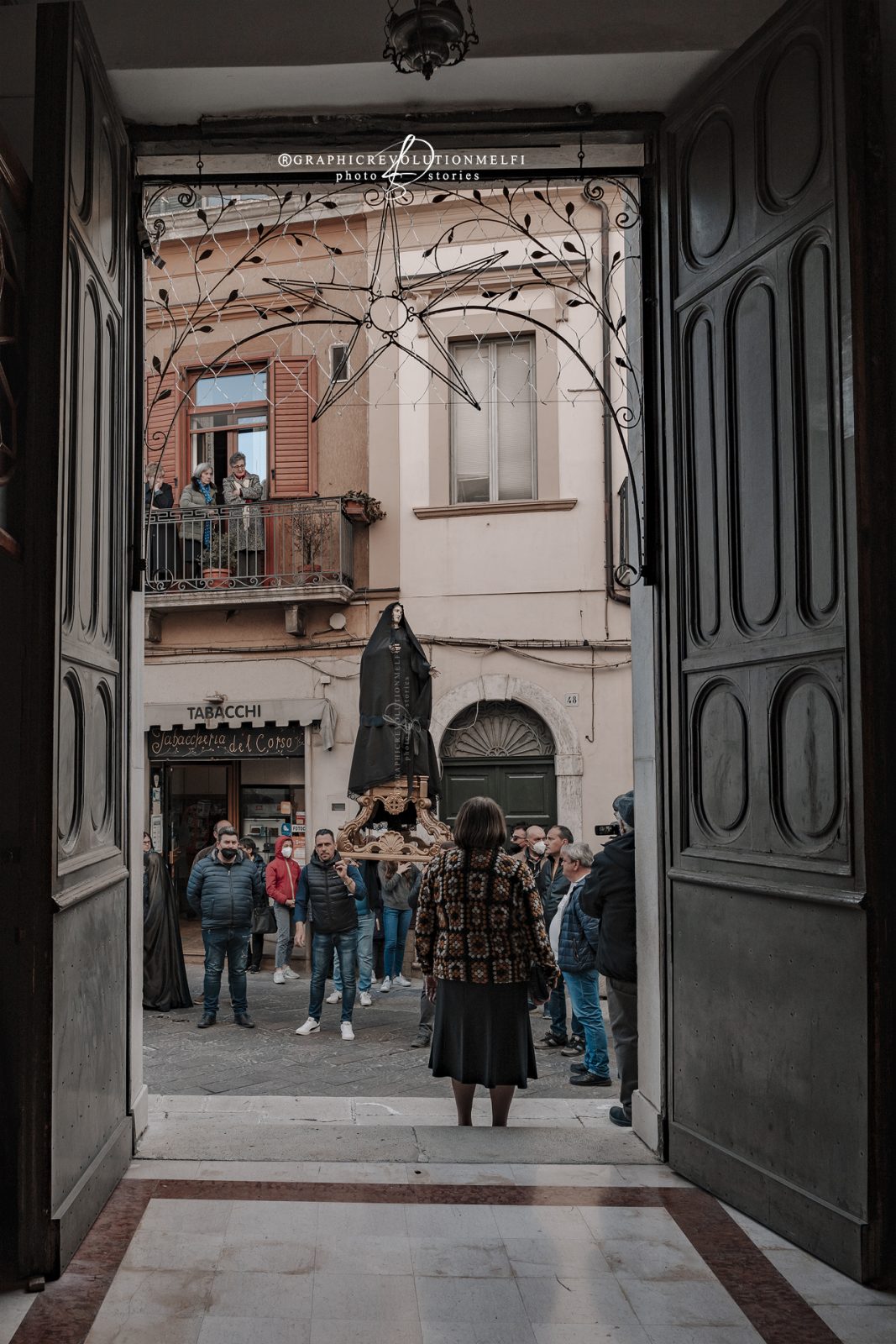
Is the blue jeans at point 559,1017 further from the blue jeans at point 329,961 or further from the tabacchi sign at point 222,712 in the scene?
→ the tabacchi sign at point 222,712

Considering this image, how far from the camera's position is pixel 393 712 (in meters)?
12.4

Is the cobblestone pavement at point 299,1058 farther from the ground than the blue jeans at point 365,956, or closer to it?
closer to it

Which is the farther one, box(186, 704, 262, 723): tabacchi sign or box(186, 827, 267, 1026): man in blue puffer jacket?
box(186, 704, 262, 723): tabacchi sign

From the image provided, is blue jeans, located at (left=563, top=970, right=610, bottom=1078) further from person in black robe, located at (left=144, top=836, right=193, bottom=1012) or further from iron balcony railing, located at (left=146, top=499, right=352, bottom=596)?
iron balcony railing, located at (left=146, top=499, right=352, bottom=596)

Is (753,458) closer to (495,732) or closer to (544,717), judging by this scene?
(544,717)

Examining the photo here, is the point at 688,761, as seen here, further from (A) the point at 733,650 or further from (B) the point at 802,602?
(B) the point at 802,602

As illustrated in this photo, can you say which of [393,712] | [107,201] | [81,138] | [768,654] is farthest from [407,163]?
[393,712]

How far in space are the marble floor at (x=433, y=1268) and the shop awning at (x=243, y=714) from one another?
9.66 metres

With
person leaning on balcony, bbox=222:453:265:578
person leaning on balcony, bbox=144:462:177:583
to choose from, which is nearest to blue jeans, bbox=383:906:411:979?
person leaning on balcony, bbox=222:453:265:578

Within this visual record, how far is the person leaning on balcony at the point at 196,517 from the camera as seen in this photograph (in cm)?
1452

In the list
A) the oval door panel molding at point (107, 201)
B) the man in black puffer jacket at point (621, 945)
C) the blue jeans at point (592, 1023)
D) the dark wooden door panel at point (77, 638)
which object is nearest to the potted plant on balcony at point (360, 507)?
the blue jeans at point (592, 1023)

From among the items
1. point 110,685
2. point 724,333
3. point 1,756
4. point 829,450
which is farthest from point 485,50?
point 1,756

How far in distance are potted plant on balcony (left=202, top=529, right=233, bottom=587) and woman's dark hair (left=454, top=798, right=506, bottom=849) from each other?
9.67 metres

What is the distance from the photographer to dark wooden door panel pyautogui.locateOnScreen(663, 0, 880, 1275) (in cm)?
390
